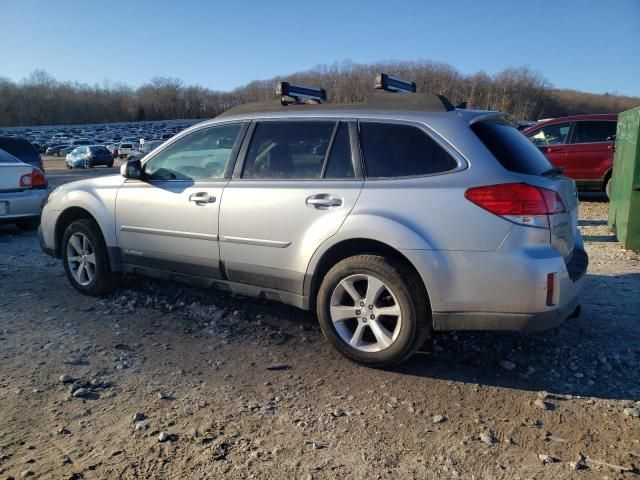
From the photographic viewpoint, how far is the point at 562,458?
2625 millimetres

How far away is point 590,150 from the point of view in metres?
11.2

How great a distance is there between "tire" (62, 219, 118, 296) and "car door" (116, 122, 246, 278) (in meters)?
0.29

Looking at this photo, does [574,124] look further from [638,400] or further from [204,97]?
[204,97]

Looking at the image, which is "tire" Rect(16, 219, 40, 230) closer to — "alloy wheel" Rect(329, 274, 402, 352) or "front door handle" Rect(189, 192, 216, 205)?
"front door handle" Rect(189, 192, 216, 205)

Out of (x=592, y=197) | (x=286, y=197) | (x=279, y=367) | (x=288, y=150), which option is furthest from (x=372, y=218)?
(x=592, y=197)

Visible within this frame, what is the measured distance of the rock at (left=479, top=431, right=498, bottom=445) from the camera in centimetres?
277

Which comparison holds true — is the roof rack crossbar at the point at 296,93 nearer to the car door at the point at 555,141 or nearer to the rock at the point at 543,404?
the rock at the point at 543,404

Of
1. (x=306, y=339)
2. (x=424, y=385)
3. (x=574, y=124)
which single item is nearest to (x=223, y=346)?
(x=306, y=339)

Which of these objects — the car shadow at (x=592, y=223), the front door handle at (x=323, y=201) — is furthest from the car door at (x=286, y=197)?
the car shadow at (x=592, y=223)

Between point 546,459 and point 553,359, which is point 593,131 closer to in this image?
point 553,359

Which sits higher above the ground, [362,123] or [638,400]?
[362,123]

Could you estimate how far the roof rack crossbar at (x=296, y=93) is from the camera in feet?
14.9

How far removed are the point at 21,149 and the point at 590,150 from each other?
41.8 feet

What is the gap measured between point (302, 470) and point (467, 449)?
87 cm
